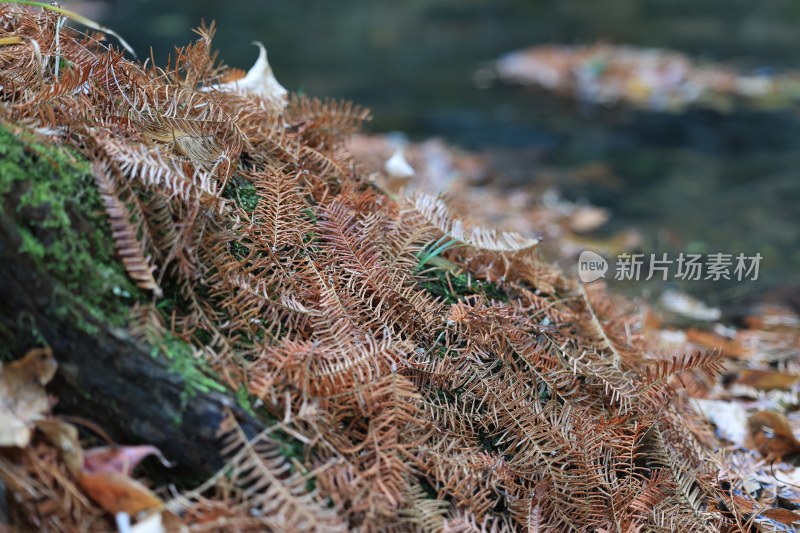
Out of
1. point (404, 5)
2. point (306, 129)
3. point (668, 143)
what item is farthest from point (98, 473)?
point (404, 5)

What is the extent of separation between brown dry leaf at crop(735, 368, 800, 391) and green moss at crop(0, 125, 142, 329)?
90.4 inches

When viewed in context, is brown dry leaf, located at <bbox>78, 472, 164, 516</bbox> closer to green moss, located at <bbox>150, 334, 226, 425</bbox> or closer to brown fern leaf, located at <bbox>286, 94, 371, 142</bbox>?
green moss, located at <bbox>150, 334, 226, 425</bbox>

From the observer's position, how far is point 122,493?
3.54 ft

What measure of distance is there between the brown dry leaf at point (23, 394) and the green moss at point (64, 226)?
3.6 inches

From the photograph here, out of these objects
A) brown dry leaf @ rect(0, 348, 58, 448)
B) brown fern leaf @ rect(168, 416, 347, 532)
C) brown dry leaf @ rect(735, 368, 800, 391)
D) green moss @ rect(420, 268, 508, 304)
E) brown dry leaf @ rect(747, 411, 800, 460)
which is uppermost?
brown dry leaf @ rect(0, 348, 58, 448)

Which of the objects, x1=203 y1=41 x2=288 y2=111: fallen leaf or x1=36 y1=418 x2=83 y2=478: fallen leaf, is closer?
x1=36 y1=418 x2=83 y2=478: fallen leaf

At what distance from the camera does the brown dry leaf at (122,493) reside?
1.08m

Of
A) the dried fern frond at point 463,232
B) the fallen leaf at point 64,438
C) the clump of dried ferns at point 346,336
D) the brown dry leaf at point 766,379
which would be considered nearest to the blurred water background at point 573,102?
the brown dry leaf at point 766,379

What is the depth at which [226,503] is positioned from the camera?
1.11 m

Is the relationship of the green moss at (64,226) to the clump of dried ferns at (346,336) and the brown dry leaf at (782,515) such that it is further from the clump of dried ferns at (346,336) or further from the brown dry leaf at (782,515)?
the brown dry leaf at (782,515)

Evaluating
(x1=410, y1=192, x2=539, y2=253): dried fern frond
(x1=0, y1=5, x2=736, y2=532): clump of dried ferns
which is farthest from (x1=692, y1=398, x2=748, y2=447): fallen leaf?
(x1=410, y1=192, x2=539, y2=253): dried fern frond

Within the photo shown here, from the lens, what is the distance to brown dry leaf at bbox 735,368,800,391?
2.50 meters

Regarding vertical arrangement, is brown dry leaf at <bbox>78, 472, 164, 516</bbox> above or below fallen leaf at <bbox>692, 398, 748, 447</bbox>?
above

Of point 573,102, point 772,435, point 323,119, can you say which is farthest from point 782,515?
point 573,102
